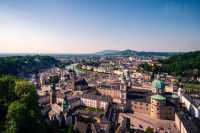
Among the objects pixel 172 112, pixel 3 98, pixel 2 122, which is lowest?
pixel 172 112

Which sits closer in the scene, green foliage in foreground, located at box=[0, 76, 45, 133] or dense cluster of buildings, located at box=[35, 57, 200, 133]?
green foliage in foreground, located at box=[0, 76, 45, 133]

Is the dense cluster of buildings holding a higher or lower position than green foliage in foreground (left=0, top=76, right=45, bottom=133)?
lower

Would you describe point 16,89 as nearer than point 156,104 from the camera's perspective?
Yes

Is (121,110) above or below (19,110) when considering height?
below

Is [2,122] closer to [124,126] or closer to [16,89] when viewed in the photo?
[16,89]

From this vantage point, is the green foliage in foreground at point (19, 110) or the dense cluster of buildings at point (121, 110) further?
Answer: the dense cluster of buildings at point (121, 110)

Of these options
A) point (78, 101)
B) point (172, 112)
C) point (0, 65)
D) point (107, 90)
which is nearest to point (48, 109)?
point (78, 101)

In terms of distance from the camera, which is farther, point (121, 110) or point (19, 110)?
point (121, 110)

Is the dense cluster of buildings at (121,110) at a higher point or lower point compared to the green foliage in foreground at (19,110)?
lower
